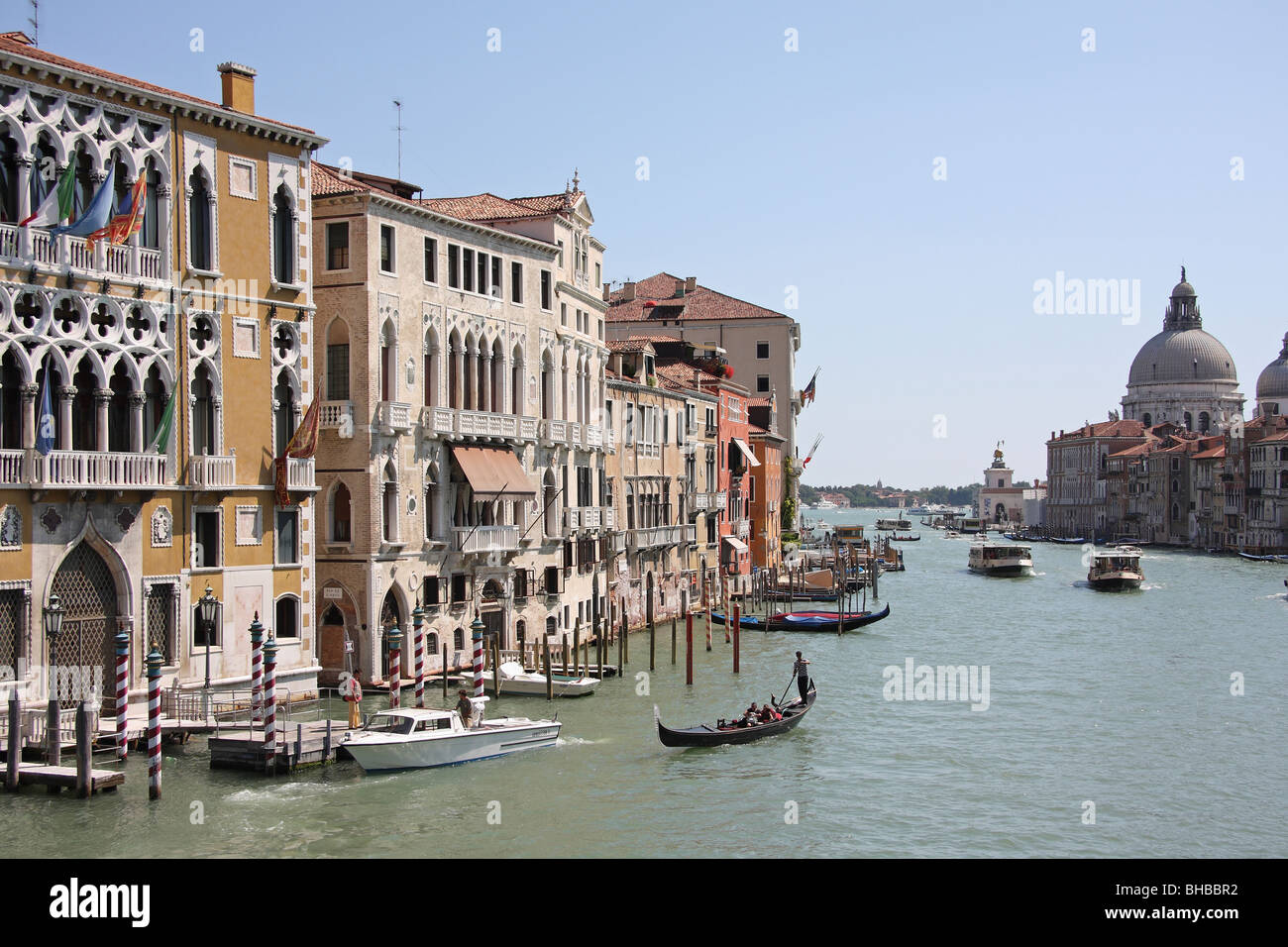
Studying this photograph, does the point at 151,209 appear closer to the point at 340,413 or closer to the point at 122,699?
the point at 340,413

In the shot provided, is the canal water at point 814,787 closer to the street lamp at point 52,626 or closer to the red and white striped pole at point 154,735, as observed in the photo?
the red and white striped pole at point 154,735

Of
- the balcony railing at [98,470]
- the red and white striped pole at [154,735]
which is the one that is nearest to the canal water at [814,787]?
the red and white striped pole at [154,735]

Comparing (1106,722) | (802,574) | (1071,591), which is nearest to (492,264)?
(1106,722)

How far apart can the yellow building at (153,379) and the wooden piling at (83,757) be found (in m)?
2.40

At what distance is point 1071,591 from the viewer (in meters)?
58.3

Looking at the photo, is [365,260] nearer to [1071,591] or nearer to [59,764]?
[59,764]

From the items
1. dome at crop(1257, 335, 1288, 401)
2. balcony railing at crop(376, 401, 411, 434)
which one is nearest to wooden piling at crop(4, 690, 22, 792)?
balcony railing at crop(376, 401, 411, 434)

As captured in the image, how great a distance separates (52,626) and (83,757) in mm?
2904

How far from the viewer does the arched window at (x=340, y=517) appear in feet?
79.3

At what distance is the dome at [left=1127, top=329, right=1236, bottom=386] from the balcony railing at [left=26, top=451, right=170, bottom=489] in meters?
126

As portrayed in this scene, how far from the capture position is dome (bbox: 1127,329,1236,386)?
12950 cm

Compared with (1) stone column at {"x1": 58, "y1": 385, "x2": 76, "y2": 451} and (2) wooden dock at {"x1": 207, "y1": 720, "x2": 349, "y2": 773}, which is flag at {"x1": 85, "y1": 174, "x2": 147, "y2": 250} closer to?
(1) stone column at {"x1": 58, "y1": 385, "x2": 76, "y2": 451}

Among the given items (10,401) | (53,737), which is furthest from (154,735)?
(10,401)
